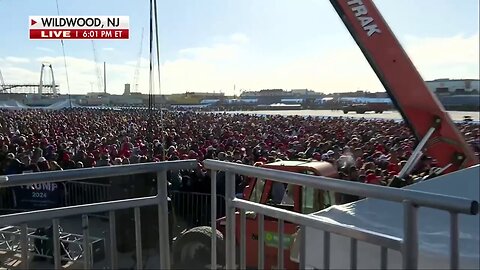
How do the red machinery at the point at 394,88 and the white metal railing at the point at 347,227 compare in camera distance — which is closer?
the white metal railing at the point at 347,227

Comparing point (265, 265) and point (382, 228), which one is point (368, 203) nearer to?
point (382, 228)

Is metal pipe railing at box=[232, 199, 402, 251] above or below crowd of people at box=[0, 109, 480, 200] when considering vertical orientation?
above

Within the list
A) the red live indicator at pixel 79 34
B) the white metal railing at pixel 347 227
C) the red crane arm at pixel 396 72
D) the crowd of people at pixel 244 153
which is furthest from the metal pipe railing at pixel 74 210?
the red live indicator at pixel 79 34

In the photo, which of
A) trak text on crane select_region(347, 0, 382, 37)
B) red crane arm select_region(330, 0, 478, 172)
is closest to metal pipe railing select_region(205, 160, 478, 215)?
red crane arm select_region(330, 0, 478, 172)

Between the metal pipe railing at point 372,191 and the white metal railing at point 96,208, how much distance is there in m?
0.45

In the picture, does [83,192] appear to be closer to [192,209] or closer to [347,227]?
[192,209]

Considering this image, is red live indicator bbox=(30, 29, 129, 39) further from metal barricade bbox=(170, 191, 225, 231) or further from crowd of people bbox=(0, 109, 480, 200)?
metal barricade bbox=(170, 191, 225, 231)

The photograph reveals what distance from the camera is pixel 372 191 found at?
6.18 feet

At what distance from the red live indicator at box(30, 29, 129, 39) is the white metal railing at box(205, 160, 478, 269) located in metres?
9.72

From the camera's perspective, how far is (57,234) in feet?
8.59

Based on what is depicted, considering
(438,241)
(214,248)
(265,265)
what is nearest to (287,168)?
(214,248)

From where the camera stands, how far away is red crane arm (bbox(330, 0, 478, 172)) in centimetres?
558

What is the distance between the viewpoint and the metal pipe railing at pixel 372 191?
161 centimetres

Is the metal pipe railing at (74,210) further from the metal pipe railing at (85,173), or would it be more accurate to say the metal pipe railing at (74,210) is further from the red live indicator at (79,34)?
the red live indicator at (79,34)
